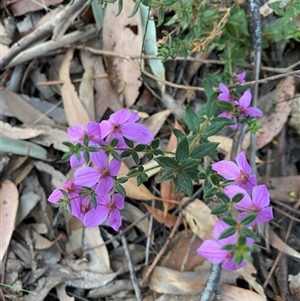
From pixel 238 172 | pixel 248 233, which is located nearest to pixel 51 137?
pixel 238 172

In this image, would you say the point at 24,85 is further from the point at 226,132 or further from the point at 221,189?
the point at 221,189

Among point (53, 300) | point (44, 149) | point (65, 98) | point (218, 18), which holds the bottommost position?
point (53, 300)

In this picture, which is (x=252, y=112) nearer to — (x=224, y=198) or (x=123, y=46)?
(x=224, y=198)

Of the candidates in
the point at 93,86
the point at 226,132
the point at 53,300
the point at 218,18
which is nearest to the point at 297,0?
the point at 218,18

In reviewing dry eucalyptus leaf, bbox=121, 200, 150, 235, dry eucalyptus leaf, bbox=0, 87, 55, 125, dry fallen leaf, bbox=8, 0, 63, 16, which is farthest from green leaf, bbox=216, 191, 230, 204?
dry fallen leaf, bbox=8, 0, 63, 16

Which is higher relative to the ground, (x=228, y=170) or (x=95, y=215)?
(x=228, y=170)

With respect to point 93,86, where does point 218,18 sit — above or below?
above

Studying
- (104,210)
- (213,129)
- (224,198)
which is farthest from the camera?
(213,129)
